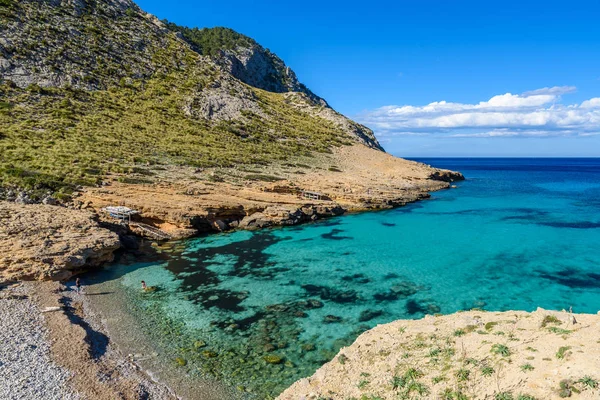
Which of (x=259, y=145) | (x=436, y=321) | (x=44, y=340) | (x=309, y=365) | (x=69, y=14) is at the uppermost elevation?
(x=69, y=14)

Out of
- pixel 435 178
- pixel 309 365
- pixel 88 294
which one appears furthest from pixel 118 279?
pixel 435 178

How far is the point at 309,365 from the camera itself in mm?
16281

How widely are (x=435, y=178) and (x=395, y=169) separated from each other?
14372 millimetres

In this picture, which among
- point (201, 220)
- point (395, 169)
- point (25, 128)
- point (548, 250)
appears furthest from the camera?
point (395, 169)

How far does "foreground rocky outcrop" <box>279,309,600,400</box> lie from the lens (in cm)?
965

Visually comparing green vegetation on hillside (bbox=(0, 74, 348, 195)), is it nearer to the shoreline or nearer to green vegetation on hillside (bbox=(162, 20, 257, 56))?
the shoreline

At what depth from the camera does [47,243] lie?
2533cm

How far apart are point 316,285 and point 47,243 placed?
18883 mm

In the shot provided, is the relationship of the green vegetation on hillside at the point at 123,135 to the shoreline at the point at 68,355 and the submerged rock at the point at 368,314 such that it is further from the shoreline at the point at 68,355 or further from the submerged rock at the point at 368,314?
the submerged rock at the point at 368,314

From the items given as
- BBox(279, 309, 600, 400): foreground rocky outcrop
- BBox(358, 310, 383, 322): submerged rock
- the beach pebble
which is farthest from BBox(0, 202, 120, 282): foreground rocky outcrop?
BBox(358, 310, 383, 322): submerged rock

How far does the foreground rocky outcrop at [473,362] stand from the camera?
9648 millimetres

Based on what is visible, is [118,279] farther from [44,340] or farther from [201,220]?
[201,220]

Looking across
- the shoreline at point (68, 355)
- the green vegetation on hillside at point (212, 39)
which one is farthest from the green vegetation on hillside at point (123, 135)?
the green vegetation on hillside at point (212, 39)

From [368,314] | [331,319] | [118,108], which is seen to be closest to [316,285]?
[331,319]
